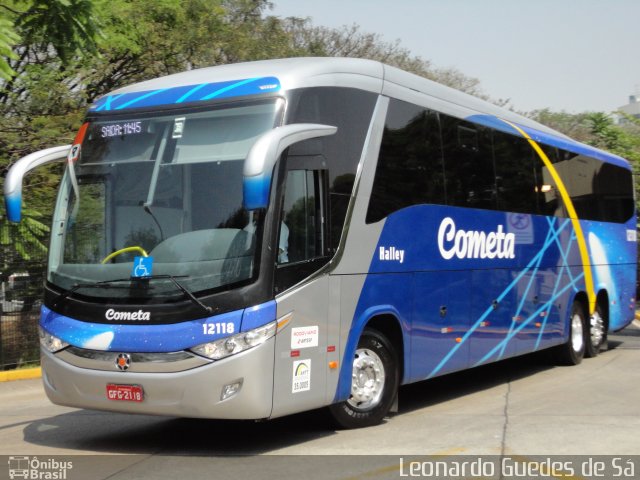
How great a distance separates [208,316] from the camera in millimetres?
7707

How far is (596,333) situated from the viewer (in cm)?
1616

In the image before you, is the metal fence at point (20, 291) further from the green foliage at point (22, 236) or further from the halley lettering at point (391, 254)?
the halley lettering at point (391, 254)

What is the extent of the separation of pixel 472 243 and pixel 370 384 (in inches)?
109

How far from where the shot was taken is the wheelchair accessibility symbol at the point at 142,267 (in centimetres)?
796

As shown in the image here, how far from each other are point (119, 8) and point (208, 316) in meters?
12.6

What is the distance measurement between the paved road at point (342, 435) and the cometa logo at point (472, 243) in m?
1.80

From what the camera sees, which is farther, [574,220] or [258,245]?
[574,220]

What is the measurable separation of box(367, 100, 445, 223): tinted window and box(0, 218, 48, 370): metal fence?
7394 millimetres

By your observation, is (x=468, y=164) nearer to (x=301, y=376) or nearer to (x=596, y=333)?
(x=301, y=376)

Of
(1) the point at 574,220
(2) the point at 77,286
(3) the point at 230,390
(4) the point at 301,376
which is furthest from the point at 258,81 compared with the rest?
(1) the point at 574,220

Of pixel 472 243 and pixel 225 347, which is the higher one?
pixel 472 243

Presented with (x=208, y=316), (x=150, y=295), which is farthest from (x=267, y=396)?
(x=150, y=295)

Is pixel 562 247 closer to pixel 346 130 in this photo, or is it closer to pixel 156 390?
pixel 346 130
